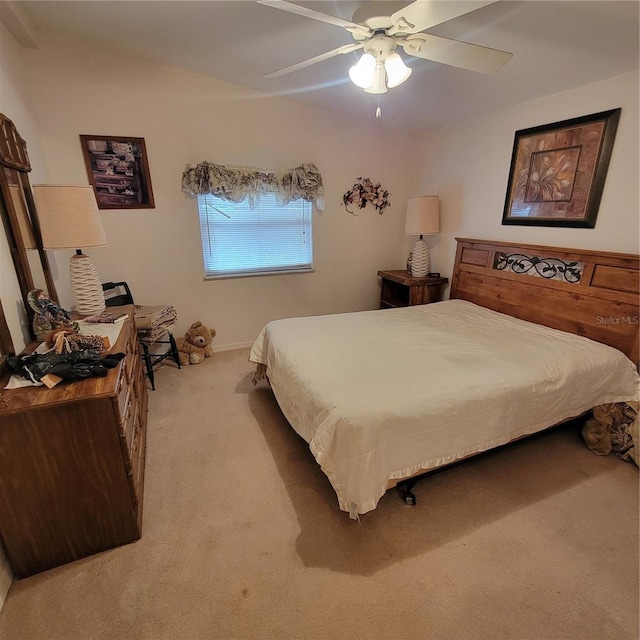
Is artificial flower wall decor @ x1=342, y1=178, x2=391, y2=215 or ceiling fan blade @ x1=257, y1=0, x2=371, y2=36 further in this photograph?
artificial flower wall decor @ x1=342, y1=178, x2=391, y2=215

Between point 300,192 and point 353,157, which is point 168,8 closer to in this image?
point 300,192

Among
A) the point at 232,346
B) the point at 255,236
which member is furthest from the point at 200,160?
the point at 232,346

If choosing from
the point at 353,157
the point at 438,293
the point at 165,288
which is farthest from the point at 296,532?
the point at 353,157

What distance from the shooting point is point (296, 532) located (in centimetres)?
162

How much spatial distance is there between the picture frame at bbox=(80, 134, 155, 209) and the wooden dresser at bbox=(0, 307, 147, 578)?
2068 mm

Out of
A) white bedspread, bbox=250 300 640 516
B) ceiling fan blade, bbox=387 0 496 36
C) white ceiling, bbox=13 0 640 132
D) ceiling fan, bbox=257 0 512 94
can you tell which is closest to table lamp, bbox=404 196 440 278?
white ceiling, bbox=13 0 640 132

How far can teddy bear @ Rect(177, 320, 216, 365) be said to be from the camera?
3.32m

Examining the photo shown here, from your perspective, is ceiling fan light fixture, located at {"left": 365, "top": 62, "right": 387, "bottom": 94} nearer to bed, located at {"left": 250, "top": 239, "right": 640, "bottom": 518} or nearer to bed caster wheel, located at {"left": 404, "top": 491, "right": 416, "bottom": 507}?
bed, located at {"left": 250, "top": 239, "right": 640, "bottom": 518}

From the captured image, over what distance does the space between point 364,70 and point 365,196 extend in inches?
90.5

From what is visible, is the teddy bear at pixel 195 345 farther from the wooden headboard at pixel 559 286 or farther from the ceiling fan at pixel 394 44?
the wooden headboard at pixel 559 286

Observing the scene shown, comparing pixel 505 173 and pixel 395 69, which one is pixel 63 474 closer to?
pixel 395 69

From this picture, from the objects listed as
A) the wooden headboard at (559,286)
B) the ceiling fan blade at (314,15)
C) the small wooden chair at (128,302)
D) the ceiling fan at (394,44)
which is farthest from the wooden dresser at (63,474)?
the wooden headboard at (559,286)

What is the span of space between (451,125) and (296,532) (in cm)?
365

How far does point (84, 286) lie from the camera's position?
2.17 meters
